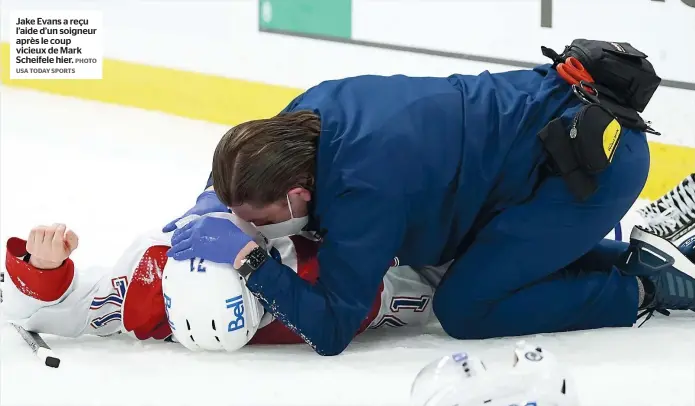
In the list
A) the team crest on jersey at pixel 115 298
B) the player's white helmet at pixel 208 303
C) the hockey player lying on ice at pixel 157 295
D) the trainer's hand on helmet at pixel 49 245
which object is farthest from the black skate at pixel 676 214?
the trainer's hand on helmet at pixel 49 245

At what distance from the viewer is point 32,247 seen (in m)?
1.91

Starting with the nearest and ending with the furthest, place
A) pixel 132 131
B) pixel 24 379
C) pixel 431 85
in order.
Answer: pixel 24 379
pixel 431 85
pixel 132 131

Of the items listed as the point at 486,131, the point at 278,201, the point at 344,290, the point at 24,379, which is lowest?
the point at 24,379

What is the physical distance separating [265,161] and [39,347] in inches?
23.5

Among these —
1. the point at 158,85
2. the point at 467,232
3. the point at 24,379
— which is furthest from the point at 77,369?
the point at 158,85

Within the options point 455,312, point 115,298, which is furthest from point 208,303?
point 455,312

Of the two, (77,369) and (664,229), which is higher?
(664,229)

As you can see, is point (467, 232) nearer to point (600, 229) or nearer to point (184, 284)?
→ point (600, 229)

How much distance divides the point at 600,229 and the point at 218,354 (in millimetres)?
815

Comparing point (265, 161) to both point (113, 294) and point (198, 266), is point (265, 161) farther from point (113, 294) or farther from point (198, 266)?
point (113, 294)

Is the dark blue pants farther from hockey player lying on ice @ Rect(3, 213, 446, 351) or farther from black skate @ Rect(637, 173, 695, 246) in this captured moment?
black skate @ Rect(637, 173, 695, 246)

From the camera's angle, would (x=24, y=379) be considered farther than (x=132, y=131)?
No

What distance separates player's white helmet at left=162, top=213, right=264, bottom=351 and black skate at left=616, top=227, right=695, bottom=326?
814mm

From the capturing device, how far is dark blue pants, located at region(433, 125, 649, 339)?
2.00 m
